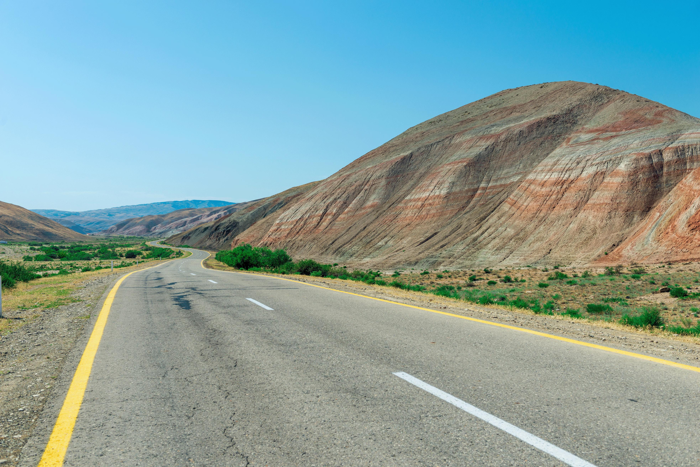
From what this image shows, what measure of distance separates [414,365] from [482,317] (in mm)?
4404

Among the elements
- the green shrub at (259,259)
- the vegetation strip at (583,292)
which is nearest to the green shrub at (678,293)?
the vegetation strip at (583,292)

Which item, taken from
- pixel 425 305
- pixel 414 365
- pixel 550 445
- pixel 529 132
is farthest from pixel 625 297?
pixel 529 132

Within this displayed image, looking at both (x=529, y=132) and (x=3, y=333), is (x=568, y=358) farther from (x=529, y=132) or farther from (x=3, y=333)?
(x=529, y=132)

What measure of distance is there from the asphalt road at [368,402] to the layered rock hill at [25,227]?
160 metres

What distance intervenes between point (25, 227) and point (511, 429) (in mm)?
176997

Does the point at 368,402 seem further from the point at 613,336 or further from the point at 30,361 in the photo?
the point at 613,336

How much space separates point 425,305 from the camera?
10.8 meters

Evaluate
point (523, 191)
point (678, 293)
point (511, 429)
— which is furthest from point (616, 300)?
point (523, 191)

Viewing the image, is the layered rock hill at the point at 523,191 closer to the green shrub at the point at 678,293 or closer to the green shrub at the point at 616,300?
the green shrub at the point at 678,293

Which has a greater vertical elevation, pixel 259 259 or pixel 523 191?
pixel 523 191

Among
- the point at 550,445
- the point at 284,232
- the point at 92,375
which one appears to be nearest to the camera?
the point at 550,445

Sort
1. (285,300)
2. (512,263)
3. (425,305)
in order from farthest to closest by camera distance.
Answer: (512,263), (285,300), (425,305)

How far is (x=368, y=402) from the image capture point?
13.1 ft

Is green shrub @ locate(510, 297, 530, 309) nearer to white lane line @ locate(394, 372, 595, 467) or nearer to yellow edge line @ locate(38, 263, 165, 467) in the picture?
white lane line @ locate(394, 372, 595, 467)
